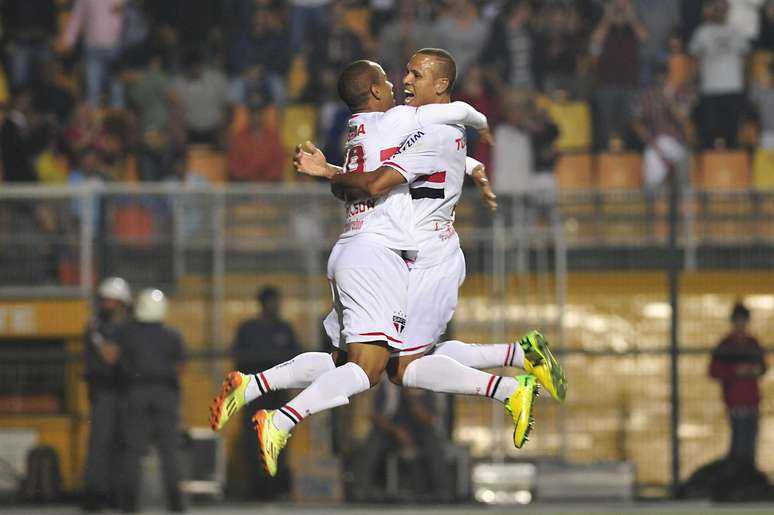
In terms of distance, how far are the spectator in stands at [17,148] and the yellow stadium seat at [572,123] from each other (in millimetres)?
5560

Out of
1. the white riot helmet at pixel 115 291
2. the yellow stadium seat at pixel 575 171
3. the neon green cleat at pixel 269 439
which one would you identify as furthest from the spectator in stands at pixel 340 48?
the neon green cleat at pixel 269 439

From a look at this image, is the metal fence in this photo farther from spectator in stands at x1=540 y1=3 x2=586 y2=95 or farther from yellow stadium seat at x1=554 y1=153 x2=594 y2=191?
spectator in stands at x1=540 y1=3 x2=586 y2=95

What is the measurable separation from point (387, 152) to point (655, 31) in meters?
12.8

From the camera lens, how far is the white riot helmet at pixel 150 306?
1598cm

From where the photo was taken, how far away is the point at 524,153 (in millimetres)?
18938

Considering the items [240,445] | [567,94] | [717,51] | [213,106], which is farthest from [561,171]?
[240,445]

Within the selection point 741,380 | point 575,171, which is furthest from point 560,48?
point 741,380

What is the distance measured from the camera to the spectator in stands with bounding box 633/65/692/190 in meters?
19.6

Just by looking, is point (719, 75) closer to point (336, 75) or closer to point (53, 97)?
point (336, 75)

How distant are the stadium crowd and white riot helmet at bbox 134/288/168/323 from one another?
3.07 metres

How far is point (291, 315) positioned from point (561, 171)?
4329 mm

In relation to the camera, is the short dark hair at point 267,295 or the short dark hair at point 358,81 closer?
the short dark hair at point 358,81

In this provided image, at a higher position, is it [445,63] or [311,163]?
[445,63]

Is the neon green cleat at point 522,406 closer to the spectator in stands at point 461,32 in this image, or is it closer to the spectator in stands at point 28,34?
the spectator in stands at point 461,32
